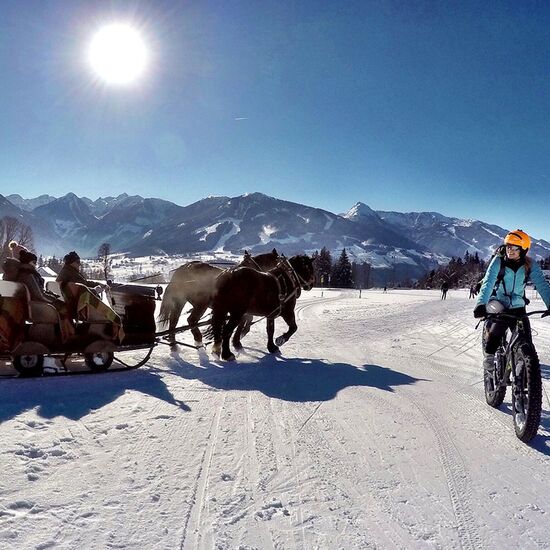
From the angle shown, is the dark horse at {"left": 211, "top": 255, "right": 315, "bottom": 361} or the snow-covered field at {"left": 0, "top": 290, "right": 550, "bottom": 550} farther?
the dark horse at {"left": 211, "top": 255, "right": 315, "bottom": 361}

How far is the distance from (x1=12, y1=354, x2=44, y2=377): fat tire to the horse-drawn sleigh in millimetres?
12

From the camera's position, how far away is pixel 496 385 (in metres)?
4.87

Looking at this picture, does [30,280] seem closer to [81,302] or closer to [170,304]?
[81,302]

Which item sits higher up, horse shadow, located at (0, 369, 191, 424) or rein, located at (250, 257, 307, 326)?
rein, located at (250, 257, 307, 326)

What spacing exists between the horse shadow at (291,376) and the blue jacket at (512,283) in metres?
1.98

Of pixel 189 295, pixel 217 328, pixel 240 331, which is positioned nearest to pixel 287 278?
pixel 240 331

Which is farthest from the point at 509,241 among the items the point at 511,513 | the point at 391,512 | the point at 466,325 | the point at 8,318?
the point at 466,325

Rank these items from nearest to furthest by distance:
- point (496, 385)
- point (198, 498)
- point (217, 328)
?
point (198, 498)
point (496, 385)
point (217, 328)

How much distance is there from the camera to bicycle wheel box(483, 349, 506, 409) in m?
4.76

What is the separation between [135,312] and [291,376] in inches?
120

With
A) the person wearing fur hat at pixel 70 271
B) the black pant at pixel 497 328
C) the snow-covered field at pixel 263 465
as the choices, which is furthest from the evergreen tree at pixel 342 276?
the black pant at pixel 497 328

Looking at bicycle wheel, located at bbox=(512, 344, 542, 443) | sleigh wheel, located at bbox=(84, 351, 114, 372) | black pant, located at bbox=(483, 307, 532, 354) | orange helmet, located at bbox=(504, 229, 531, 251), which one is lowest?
sleigh wheel, located at bbox=(84, 351, 114, 372)

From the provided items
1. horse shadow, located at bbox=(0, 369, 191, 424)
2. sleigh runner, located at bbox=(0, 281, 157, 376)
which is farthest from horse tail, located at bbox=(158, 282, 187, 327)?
horse shadow, located at bbox=(0, 369, 191, 424)

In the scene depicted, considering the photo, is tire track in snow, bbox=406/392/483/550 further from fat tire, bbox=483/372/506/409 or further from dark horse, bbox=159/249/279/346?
dark horse, bbox=159/249/279/346
